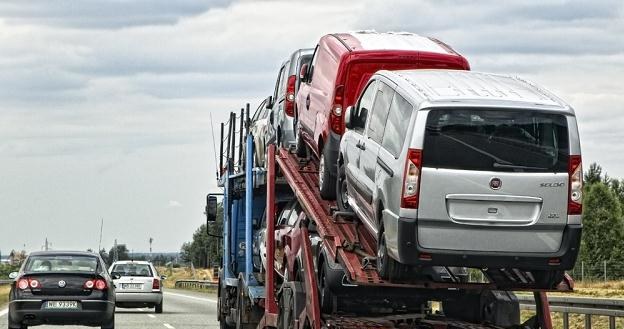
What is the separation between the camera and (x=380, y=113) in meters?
11.1

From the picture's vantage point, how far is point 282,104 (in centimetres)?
1678

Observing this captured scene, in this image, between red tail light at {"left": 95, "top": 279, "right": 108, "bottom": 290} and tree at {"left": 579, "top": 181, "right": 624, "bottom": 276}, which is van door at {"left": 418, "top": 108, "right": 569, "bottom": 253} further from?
tree at {"left": 579, "top": 181, "right": 624, "bottom": 276}

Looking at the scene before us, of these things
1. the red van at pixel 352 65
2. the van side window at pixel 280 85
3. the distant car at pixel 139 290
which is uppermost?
the van side window at pixel 280 85

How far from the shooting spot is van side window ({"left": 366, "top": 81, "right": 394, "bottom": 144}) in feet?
35.9

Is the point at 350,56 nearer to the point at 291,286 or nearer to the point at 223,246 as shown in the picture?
the point at 291,286

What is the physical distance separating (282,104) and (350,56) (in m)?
4.02

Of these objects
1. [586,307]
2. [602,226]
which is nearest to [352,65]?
[586,307]

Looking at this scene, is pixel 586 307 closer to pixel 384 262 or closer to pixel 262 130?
pixel 262 130

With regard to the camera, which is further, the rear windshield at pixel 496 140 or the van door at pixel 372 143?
the van door at pixel 372 143

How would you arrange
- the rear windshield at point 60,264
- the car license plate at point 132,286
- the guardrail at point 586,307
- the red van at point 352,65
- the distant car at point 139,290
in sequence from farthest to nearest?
the car license plate at point 132,286 < the distant car at point 139,290 < the rear windshield at point 60,264 < the guardrail at point 586,307 < the red van at point 352,65

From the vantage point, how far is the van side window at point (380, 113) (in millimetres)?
10945

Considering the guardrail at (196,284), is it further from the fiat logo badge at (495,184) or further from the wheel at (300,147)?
the fiat logo badge at (495,184)

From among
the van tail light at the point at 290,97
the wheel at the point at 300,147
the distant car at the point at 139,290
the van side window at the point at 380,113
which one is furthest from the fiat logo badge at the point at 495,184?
the distant car at the point at 139,290

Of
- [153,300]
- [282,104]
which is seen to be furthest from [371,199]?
[153,300]
